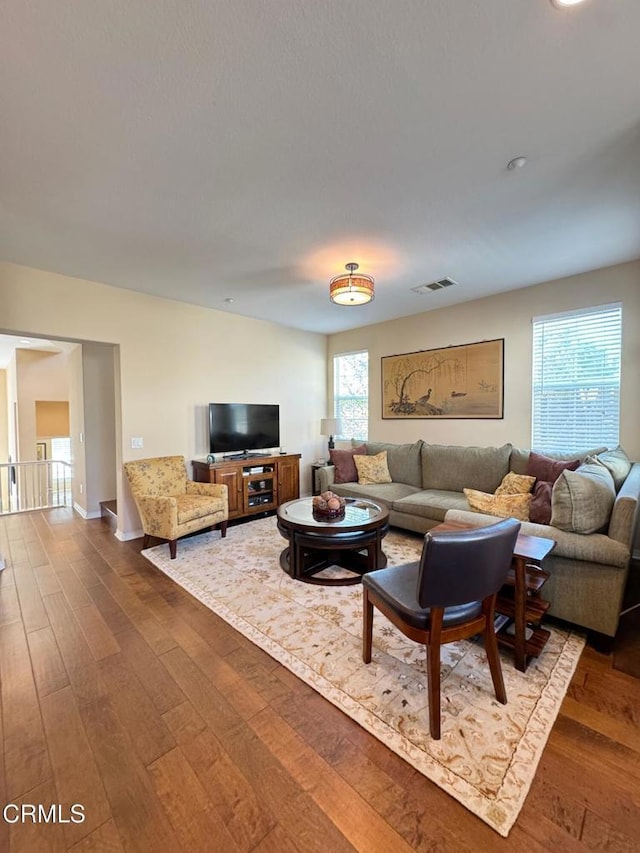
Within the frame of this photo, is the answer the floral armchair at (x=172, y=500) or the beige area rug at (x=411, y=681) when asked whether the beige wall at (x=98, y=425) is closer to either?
the floral armchair at (x=172, y=500)

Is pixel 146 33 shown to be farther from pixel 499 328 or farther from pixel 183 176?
pixel 499 328

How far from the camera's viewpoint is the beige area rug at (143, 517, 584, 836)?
1.40 metres

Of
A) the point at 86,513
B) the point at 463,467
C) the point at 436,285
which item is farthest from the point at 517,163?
the point at 86,513

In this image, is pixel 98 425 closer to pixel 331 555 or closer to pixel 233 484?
pixel 233 484

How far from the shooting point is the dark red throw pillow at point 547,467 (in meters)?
3.33

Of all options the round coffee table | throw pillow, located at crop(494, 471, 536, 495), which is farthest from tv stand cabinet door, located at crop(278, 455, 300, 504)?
throw pillow, located at crop(494, 471, 536, 495)

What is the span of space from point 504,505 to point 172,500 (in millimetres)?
3096

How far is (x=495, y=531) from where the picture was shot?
1536 mm

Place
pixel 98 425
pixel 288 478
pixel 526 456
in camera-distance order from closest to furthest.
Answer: pixel 526 456, pixel 98 425, pixel 288 478

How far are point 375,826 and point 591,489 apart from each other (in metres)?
2.07

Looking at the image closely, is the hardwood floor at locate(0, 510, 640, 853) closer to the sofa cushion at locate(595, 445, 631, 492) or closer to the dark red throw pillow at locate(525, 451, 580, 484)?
the sofa cushion at locate(595, 445, 631, 492)

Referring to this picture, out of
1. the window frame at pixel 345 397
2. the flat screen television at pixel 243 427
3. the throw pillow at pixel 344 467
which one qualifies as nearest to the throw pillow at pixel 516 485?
the throw pillow at pixel 344 467

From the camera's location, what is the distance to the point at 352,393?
607 centimetres

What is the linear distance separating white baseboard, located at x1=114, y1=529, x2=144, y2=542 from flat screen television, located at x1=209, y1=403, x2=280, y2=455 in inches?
50.0
